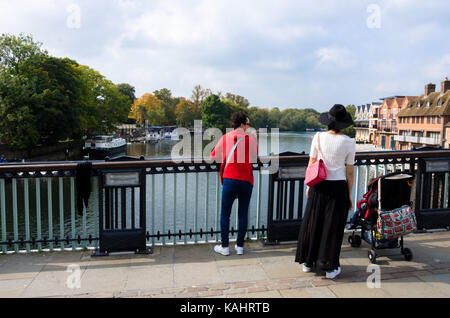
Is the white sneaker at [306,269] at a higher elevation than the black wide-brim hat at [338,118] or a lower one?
lower

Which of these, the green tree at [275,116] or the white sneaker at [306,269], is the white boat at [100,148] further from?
the green tree at [275,116]

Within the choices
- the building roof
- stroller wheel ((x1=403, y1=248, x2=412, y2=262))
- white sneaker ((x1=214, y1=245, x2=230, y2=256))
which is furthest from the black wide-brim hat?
the building roof

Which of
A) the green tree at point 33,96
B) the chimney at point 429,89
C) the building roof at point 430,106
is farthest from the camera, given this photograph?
the chimney at point 429,89

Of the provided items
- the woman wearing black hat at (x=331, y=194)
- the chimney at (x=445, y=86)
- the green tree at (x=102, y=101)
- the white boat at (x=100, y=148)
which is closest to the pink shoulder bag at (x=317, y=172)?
the woman wearing black hat at (x=331, y=194)

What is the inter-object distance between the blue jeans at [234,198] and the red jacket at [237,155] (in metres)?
0.08

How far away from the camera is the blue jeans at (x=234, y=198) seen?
→ 4648 mm

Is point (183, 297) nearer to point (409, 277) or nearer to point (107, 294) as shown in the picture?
point (107, 294)

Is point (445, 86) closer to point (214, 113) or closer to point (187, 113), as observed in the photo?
point (214, 113)

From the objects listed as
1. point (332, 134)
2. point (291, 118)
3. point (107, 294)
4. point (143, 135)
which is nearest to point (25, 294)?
point (107, 294)

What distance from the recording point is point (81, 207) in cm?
496

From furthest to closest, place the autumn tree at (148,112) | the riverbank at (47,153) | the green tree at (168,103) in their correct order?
1. the green tree at (168,103)
2. the autumn tree at (148,112)
3. the riverbank at (47,153)

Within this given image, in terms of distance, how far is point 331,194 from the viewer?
4078mm

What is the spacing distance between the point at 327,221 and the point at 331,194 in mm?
307

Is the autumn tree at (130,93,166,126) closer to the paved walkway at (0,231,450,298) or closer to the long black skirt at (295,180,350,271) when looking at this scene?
the paved walkway at (0,231,450,298)
